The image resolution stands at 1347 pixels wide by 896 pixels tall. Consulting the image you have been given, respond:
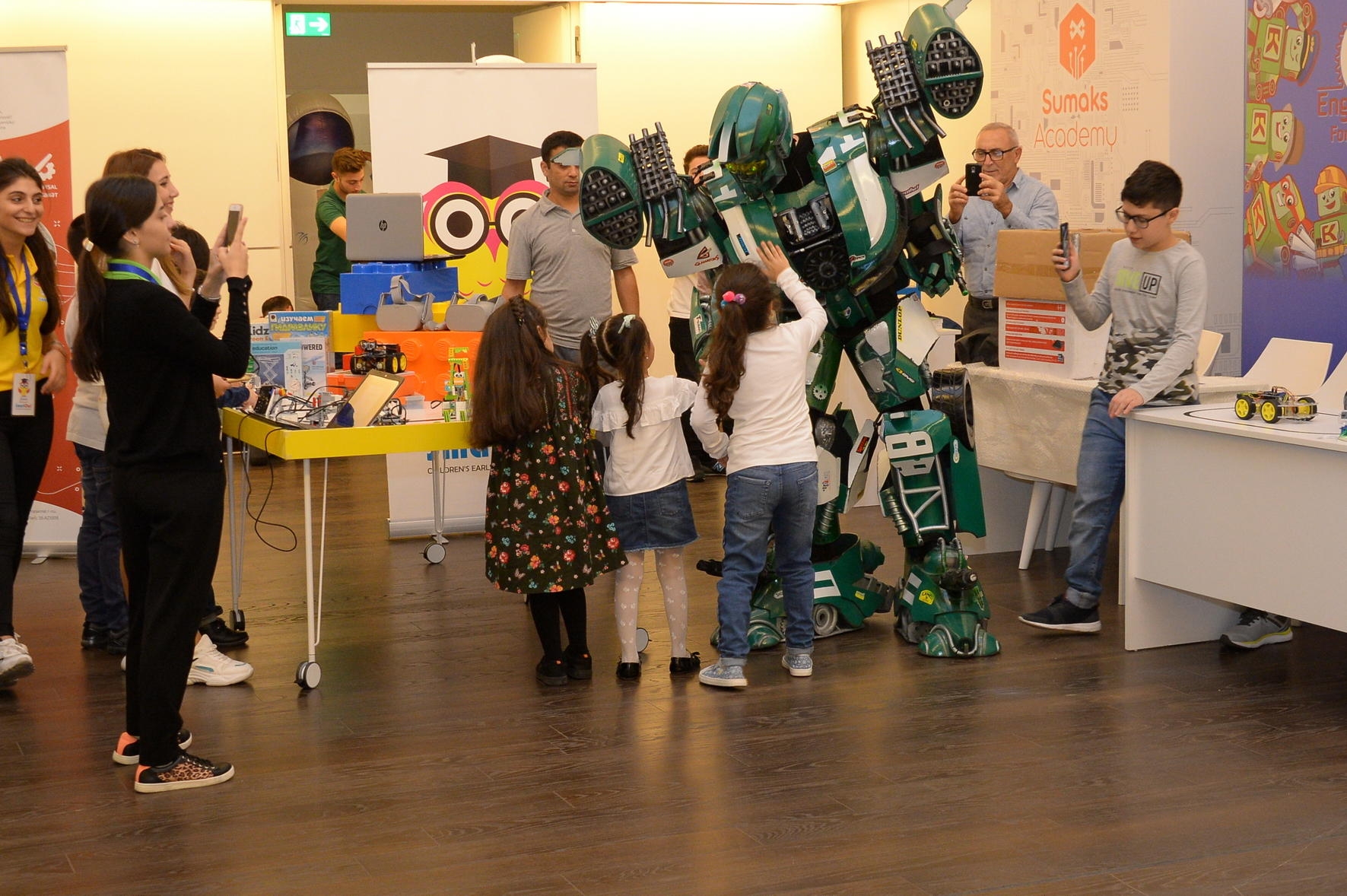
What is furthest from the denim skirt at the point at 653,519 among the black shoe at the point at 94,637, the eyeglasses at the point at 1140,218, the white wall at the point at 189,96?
the white wall at the point at 189,96

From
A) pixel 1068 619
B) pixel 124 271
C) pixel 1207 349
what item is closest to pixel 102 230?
pixel 124 271

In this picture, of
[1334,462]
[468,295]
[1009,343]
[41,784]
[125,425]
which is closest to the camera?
[125,425]

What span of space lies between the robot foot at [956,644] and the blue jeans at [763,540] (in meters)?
0.43

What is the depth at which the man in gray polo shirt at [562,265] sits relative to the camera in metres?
5.20

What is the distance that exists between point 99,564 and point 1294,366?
13.1 feet

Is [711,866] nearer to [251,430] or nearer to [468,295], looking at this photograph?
[251,430]

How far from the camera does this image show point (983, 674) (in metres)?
4.15

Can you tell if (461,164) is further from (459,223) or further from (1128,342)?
(1128,342)

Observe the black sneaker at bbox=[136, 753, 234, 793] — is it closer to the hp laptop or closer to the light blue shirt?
the hp laptop

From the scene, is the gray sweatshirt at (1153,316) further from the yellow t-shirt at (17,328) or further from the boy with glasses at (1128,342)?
the yellow t-shirt at (17,328)

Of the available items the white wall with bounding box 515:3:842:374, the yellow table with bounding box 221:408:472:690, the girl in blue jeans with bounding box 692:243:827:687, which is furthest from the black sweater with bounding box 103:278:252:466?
the white wall with bounding box 515:3:842:374

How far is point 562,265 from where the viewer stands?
520 centimetres

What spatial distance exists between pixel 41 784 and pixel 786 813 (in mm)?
1741

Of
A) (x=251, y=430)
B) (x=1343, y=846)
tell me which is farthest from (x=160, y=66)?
(x=1343, y=846)
